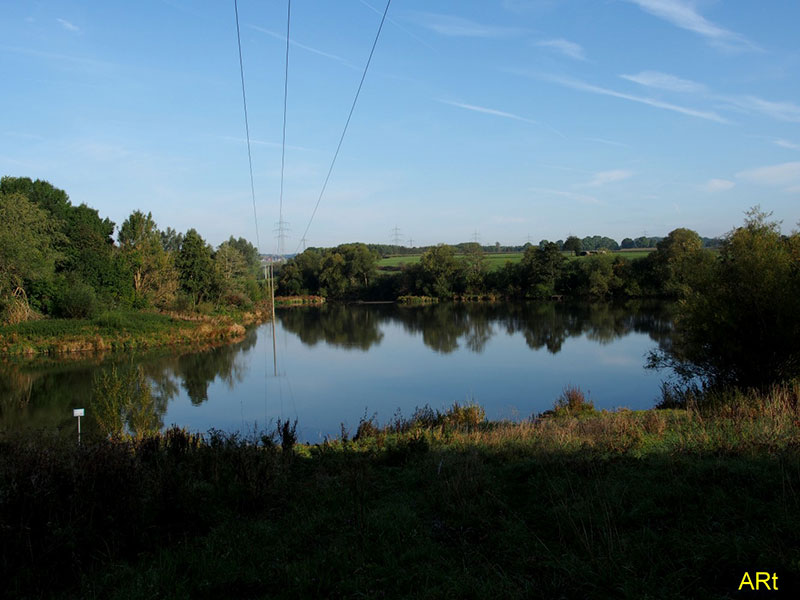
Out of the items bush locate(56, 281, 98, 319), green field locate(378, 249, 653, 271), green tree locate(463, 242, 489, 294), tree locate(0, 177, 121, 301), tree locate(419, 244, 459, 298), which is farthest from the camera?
green field locate(378, 249, 653, 271)

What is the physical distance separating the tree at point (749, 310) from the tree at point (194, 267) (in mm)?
39379

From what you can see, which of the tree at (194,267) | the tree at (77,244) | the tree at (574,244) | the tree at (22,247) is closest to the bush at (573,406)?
the tree at (22,247)

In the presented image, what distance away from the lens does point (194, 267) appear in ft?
146

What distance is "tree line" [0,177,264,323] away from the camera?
94.3 ft

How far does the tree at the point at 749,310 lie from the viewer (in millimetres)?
10227

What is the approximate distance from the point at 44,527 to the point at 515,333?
31.3m

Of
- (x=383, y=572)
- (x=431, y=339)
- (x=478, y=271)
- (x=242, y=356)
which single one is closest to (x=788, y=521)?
(x=383, y=572)

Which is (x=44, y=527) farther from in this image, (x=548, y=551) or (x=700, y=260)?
(x=700, y=260)

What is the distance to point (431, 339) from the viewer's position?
33.3 meters

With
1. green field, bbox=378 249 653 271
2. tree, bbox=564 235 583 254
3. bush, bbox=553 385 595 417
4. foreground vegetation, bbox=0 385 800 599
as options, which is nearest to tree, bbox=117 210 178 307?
bush, bbox=553 385 595 417

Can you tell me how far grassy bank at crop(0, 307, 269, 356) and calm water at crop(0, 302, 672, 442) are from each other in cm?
240

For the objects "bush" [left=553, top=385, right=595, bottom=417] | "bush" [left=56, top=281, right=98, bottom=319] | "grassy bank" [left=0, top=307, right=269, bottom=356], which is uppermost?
"bush" [left=56, top=281, right=98, bottom=319]

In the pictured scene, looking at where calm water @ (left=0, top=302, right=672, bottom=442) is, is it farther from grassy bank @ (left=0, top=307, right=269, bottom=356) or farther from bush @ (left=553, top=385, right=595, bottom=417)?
grassy bank @ (left=0, top=307, right=269, bottom=356)

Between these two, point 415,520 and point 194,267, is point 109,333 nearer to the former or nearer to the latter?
point 194,267
